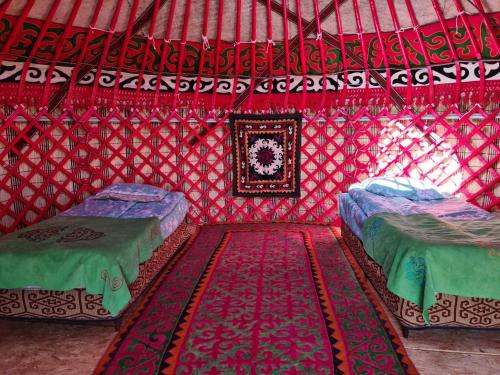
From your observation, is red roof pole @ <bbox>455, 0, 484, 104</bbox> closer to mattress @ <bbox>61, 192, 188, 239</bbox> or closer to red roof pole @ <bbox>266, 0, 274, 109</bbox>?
red roof pole @ <bbox>266, 0, 274, 109</bbox>

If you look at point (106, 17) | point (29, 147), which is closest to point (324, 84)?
point (106, 17)

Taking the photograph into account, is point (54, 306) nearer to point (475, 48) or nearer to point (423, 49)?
point (423, 49)

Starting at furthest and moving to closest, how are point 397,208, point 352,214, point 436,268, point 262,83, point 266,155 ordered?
point 266,155 → point 262,83 → point 352,214 → point 397,208 → point 436,268

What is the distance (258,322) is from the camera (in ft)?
6.29

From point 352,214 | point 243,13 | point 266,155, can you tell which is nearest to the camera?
point 352,214

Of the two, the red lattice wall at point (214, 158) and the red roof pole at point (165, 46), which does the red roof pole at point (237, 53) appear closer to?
the red lattice wall at point (214, 158)

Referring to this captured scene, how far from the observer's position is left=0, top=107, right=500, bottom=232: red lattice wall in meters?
3.30

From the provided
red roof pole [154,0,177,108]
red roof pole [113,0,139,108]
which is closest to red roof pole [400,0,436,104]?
red roof pole [154,0,177,108]

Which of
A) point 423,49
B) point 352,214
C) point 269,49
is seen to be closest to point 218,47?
point 269,49

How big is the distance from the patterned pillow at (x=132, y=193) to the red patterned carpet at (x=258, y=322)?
1.97 feet

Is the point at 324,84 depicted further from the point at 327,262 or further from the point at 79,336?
the point at 79,336

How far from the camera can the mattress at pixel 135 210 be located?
2758 mm

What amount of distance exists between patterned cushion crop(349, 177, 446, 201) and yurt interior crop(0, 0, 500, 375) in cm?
2

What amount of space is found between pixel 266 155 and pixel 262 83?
0.69 metres
